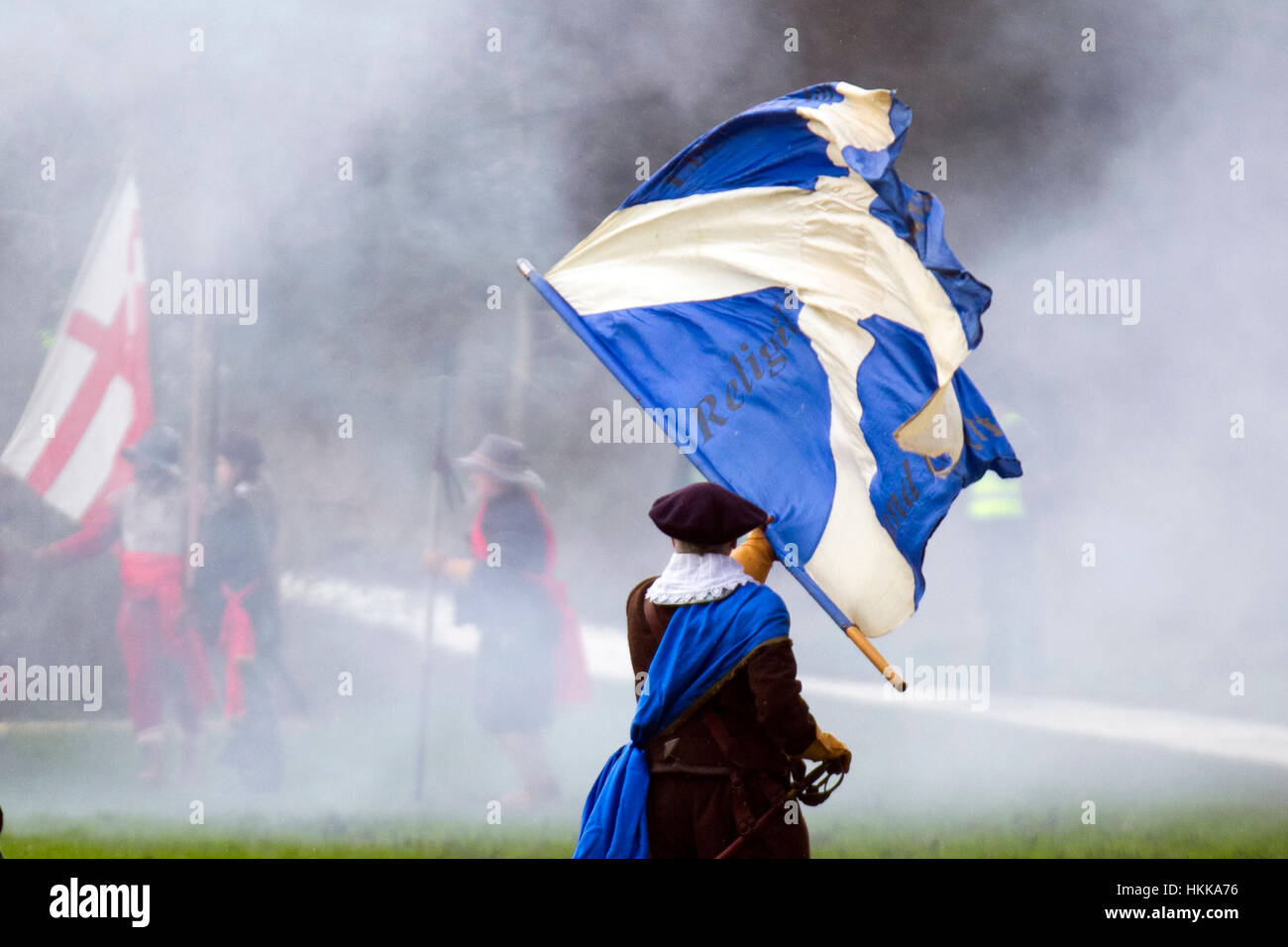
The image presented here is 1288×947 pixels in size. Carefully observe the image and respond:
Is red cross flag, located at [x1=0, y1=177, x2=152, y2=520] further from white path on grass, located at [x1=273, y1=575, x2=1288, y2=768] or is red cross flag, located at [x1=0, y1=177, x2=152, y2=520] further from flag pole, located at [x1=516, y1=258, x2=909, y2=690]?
flag pole, located at [x1=516, y1=258, x2=909, y2=690]

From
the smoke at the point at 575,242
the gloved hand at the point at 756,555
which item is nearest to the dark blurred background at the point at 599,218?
the smoke at the point at 575,242

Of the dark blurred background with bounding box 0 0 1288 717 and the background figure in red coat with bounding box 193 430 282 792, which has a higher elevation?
the dark blurred background with bounding box 0 0 1288 717

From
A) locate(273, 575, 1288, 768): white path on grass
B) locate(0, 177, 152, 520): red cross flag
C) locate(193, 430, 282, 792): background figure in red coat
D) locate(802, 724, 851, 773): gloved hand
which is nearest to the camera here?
locate(802, 724, 851, 773): gloved hand

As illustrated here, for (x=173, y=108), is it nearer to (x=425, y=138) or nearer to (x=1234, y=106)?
(x=425, y=138)

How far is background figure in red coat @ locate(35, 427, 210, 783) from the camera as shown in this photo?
634cm

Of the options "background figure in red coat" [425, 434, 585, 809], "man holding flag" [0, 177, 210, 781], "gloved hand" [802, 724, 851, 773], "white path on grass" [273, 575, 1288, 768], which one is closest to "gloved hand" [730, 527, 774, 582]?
"gloved hand" [802, 724, 851, 773]

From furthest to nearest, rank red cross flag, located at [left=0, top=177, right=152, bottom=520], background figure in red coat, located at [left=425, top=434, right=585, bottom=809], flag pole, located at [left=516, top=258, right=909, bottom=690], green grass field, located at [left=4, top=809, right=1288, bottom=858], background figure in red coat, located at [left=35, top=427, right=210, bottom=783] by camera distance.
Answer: background figure in red coat, located at [left=35, top=427, right=210, bottom=783], background figure in red coat, located at [left=425, top=434, right=585, bottom=809], red cross flag, located at [left=0, top=177, right=152, bottom=520], green grass field, located at [left=4, top=809, right=1288, bottom=858], flag pole, located at [left=516, top=258, right=909, bottom=690]

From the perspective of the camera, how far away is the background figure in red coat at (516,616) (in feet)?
18.8

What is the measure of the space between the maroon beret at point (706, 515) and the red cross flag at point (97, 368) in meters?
3.24

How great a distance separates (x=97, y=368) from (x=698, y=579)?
11.1 ft

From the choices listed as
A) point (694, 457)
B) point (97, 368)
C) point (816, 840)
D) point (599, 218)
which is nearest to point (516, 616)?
point (816, 840)

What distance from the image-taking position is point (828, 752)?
11.0 ft

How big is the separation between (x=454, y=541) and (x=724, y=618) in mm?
4545

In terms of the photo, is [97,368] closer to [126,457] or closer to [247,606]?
[126,457]
